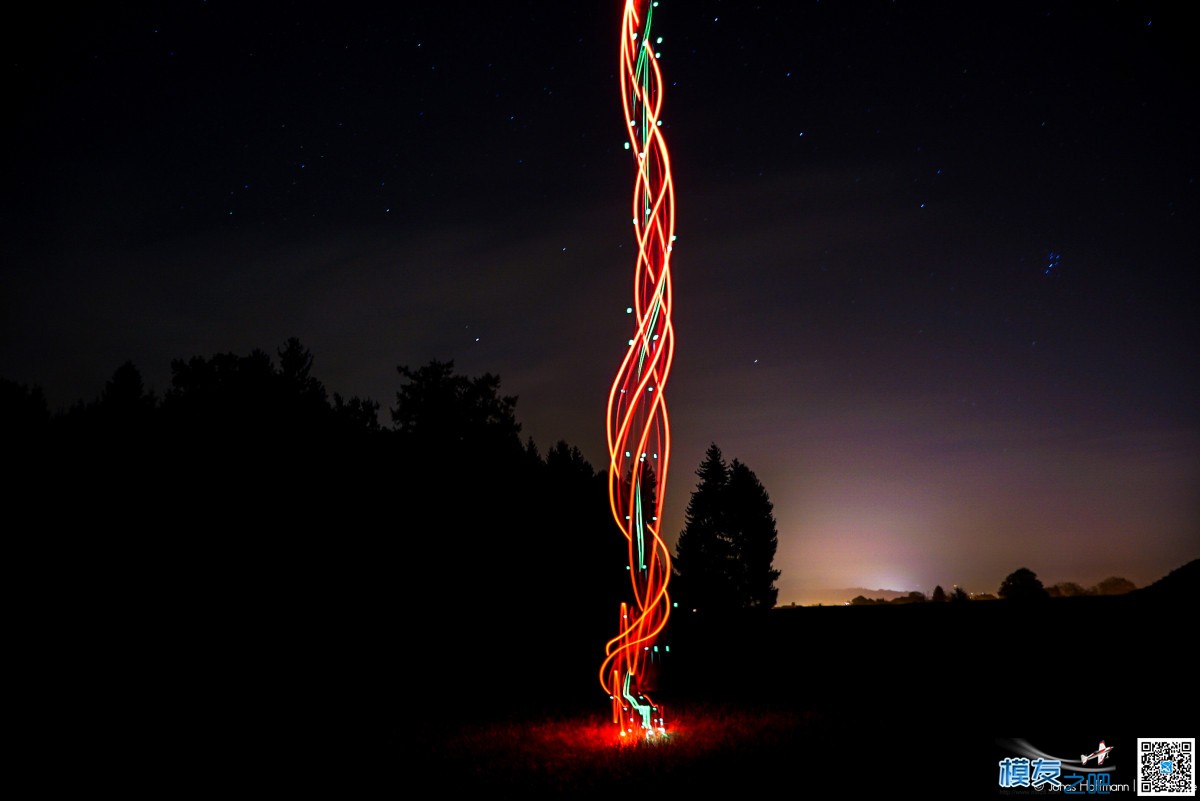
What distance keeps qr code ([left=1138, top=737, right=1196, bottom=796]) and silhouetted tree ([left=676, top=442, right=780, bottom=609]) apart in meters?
36.7

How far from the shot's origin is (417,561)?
1513 centimetres

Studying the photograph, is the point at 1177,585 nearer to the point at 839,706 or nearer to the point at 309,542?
the point at 839,706

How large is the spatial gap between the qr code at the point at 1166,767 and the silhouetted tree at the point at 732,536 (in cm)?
3670

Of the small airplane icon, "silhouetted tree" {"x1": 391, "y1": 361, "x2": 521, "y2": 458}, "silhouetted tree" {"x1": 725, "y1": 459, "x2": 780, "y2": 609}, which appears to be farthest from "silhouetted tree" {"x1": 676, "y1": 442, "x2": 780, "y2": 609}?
the small airplane icon

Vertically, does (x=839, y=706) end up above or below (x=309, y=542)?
below

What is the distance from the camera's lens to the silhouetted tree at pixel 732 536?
140 feet

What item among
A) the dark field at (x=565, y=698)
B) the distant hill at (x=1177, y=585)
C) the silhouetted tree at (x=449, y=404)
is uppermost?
the silhouetted tree at (x=449, y=404)

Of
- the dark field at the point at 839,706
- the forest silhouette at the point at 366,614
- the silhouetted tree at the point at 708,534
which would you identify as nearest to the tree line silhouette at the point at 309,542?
the forest silhouette at the point at 366,614

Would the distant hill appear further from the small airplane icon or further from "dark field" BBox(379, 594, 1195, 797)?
the small airplane icon

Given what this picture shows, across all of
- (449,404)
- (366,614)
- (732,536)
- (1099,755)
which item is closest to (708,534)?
(732,536)

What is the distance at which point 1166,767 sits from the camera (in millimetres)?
5148

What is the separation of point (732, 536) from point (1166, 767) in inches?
1543

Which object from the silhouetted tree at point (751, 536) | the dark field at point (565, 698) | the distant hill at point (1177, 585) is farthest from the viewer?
the silhouetted tree at point (751, 536)
